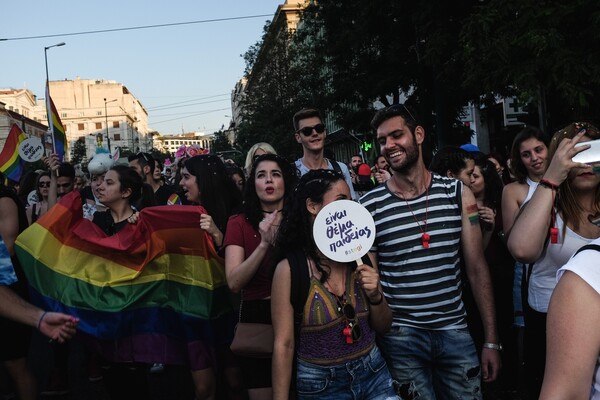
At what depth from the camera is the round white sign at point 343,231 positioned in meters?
2.61

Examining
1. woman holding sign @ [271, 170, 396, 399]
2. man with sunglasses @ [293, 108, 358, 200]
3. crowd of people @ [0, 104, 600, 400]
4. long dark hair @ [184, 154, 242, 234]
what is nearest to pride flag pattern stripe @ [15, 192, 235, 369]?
crowd of people @ [0, 104, 600, 400]

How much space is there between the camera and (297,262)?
2793 mm

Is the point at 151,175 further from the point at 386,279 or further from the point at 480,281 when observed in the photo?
the point at 480,281

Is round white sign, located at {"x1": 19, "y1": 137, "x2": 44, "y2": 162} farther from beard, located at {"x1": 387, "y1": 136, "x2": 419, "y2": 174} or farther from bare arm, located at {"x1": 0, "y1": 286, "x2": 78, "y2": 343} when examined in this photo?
beard, located at {"x1": 387, "y1": 136, "x2": 419, "y2": 174}

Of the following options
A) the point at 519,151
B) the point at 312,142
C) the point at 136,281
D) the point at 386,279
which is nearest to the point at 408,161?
the point at 386,279

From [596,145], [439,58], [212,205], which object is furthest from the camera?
[439,58]

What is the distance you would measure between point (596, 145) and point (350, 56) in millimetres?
17421

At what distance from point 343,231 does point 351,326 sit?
1.42ft

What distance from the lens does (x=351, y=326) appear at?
2732 millimetres

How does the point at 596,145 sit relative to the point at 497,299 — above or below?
above

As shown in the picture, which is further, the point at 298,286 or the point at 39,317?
the point at 39,317

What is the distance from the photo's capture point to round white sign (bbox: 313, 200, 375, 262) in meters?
2.61

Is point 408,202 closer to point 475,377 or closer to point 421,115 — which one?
point 475,377

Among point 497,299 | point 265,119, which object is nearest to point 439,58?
point 497,299
